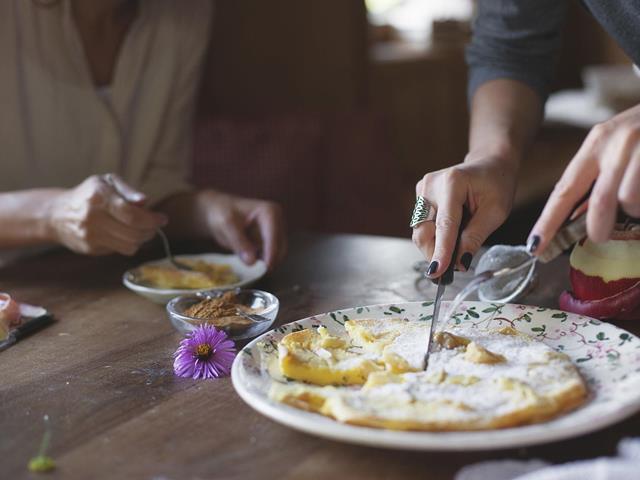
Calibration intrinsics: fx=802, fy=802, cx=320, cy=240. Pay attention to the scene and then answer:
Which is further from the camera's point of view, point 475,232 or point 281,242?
point 281,242

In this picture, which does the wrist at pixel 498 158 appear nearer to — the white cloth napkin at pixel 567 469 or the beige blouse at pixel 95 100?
the white cloth napkin at pixel 567 469

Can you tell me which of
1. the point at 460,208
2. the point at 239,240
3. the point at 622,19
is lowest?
the point at 239,240

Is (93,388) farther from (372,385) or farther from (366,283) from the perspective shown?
(366,283)

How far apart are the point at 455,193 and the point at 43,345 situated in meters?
0.68

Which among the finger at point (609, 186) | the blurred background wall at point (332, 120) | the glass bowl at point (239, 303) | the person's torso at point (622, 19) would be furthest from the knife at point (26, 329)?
the blurred background wall at point (332, 120)

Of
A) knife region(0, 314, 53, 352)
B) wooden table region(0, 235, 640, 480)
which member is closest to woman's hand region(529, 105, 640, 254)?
wooden table region(0, 235, 640, 480)

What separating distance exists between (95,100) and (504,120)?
1097 mm

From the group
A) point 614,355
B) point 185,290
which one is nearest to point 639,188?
point 614,355

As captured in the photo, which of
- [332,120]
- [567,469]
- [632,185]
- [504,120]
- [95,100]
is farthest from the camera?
[332,120]

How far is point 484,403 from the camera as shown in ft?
2.92

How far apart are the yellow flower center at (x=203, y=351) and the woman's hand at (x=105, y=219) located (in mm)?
560

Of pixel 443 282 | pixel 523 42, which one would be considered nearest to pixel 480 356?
pixel 443 282

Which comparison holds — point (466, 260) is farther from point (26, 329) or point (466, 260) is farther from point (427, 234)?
point (26, 329)

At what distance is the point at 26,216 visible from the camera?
1714mm
